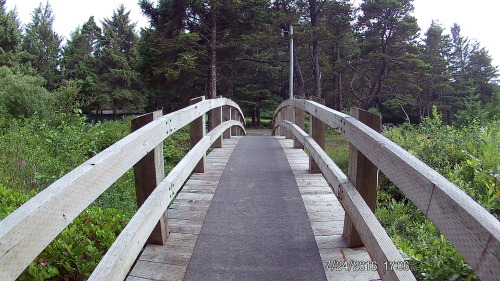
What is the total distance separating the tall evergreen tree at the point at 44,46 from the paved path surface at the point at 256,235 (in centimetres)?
4239

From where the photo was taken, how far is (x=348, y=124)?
2.69 meters

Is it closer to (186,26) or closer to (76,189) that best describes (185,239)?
(76,189)

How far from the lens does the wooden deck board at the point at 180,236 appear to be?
2398mm

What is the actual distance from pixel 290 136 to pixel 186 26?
15009mm

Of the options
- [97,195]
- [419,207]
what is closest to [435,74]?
[419,207]

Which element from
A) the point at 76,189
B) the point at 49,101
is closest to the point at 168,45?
the point at 49,101

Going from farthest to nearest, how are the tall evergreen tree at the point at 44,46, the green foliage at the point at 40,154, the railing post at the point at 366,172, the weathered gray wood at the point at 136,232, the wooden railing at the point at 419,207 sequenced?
the tall evergreen tree at the point at 44,46 < the green foliage at the point at 40,154 < the railing post at the point at 366,172 < the weathered gray wood at the point at 136,232 < the wooden railing at the point at 419,207

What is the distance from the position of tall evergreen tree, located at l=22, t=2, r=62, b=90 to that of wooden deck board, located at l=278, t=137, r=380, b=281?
140 ft

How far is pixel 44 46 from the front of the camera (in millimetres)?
49531

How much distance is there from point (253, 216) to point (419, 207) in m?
2.06

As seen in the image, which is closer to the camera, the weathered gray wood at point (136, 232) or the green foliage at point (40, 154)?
the weathered gray wood at point (136, 232)

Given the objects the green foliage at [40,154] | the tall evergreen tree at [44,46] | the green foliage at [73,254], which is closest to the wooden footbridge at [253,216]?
the green foliage at [73,254]
